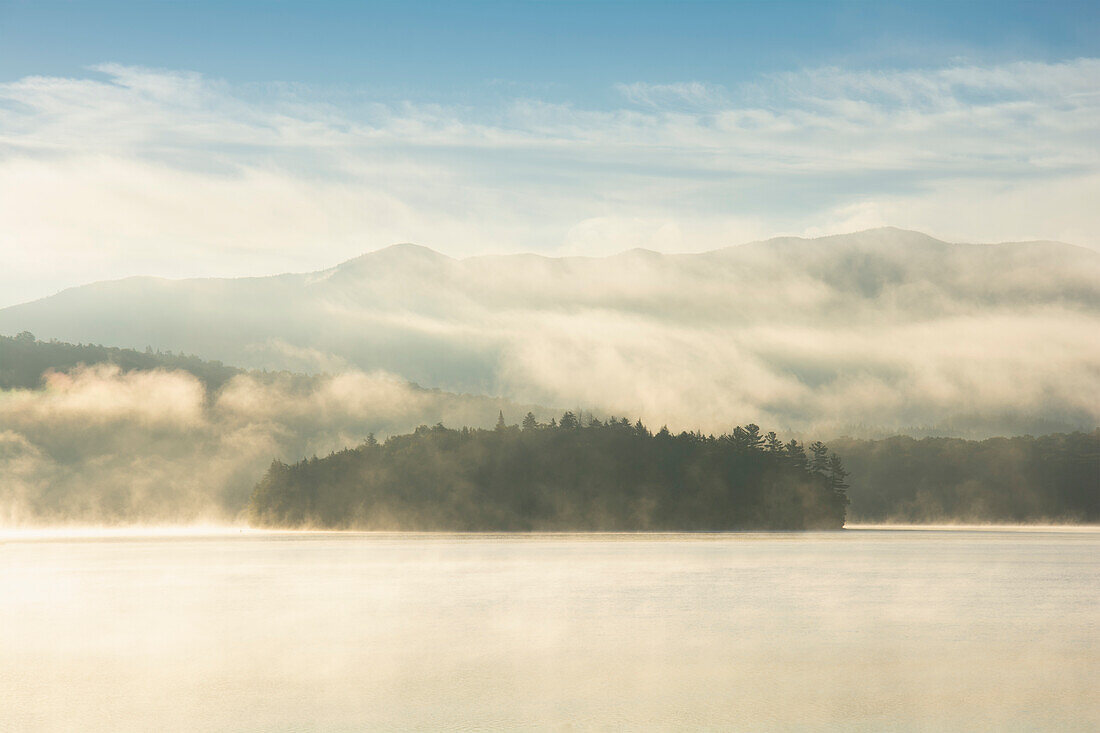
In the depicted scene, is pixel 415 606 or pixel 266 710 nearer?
pixel 266 710

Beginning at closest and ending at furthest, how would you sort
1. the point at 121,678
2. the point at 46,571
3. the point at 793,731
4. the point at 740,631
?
the point at 793,731 → the point at 121,678 → the point at 740,631 → the point at 46,571

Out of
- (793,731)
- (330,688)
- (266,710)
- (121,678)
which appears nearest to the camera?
(793,731)

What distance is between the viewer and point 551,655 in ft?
110

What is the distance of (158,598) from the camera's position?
55.2 m

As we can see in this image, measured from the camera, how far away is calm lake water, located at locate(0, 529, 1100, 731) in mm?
24734

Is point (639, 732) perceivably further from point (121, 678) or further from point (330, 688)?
point (121, 678)

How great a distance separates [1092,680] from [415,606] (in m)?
28.9

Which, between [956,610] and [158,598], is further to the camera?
[158,598]

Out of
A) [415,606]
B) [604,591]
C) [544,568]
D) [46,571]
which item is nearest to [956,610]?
[604,591]

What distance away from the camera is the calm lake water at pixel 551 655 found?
24734 millimetres

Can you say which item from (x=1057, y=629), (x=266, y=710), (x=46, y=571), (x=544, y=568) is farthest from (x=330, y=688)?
(x=46, y=571)

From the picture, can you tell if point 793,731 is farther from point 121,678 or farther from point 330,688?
point 121,678

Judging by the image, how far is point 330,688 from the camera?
28.0m

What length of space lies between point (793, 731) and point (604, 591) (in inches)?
1410
